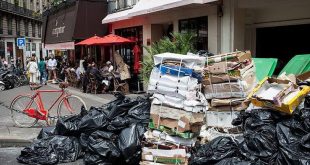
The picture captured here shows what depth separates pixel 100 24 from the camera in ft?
65.9

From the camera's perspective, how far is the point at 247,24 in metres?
11.3

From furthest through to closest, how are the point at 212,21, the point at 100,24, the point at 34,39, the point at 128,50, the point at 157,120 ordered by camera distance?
the point at 34,39
the point at 100,24
the point at 128,50
the point at 212,21
the point at 157,120

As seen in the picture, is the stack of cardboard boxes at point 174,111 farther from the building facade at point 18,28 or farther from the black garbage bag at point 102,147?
the building facade at point 18,28

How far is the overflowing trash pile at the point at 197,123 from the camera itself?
5.21m

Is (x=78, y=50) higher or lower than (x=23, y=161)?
higher

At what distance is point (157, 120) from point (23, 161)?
8.01 ft

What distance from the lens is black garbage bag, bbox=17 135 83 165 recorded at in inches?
261

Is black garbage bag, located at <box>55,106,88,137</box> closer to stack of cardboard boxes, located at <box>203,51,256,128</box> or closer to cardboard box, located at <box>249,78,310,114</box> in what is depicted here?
stack of cardboard boxes, located at <box>203,51,256,128</box>

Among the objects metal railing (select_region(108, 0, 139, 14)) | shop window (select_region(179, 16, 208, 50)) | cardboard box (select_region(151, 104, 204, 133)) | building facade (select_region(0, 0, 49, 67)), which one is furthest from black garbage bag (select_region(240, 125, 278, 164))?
building facade (select_region(0, 0, 49, 67))

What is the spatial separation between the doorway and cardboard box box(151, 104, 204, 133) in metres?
5.09

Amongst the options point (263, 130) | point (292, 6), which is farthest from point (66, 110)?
point (292, 6)

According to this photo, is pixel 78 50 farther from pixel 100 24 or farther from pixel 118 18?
pixel 118 18

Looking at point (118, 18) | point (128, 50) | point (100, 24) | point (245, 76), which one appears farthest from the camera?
point (100, 24)

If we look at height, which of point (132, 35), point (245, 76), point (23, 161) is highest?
point (132, 35)
